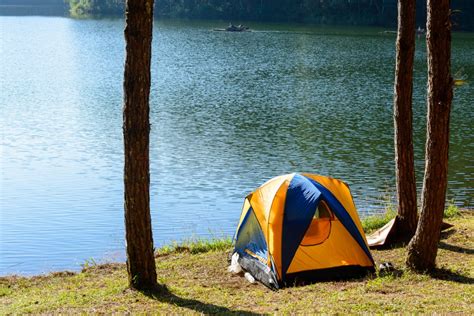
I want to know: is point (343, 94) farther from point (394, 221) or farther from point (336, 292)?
point (336, 292)

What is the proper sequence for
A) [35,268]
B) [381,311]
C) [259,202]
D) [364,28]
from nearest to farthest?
[381,311], [259,202], [35,268], [364,28]

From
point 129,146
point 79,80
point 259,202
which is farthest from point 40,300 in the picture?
point 79,80

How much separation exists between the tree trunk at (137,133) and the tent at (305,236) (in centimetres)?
146

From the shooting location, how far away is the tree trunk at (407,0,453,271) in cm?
725

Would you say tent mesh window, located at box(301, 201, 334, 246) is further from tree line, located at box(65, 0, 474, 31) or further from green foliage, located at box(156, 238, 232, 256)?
tree line, located at box(65, 0, 474, 31)

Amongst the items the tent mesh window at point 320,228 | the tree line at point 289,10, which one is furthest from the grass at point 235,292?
the tree line at point 289,10

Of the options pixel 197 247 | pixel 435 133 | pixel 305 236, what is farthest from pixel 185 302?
pixel 197 247

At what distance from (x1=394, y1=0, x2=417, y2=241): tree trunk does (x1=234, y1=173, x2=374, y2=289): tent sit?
39.1 inches

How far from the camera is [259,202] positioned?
28.9ft

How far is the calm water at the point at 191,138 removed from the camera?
1389 centimetres

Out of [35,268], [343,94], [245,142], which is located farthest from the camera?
[343,94]

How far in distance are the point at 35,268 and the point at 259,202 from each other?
13.8 feet

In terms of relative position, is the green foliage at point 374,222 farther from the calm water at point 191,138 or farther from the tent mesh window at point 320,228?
the calm water at point 191,138

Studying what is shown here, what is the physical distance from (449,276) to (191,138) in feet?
49.1
